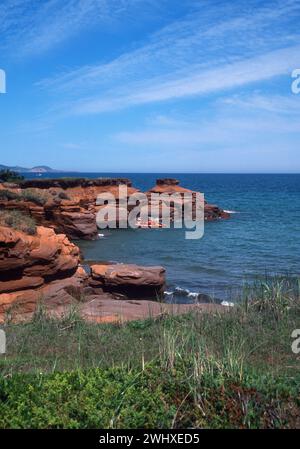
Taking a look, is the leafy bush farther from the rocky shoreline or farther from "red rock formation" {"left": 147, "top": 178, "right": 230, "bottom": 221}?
"red rock formation" {"left": 147, "top": 178, "right": 230, "bottom": 221}

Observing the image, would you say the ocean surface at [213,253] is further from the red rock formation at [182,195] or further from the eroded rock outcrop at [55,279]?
the red rock formation at [182,195]

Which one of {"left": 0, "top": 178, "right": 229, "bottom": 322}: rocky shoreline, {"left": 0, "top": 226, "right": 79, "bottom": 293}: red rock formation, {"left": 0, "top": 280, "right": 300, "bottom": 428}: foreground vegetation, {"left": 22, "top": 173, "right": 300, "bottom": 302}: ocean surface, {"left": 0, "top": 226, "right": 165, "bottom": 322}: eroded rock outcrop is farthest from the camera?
{"left": 22, "top": 173, "right": 300, "bottom": 302}: ocean surface

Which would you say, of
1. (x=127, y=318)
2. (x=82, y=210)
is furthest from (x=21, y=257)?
(x=82, y=210)

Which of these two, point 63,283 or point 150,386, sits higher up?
point 150,386

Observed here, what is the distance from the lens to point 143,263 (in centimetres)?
2522

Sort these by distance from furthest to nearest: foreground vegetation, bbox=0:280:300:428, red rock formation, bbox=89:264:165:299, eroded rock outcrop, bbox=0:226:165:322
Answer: red rock formation, bbox=89:264:165:299 < eroded rock outcrop, bbox=0:226:165:322 < foreground vegetation, bbox=0:280:300:428

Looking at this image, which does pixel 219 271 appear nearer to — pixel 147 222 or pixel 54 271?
pixel 54 271

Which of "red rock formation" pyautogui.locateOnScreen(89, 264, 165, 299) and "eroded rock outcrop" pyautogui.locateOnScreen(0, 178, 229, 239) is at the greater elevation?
"eroded rock outcrop" pyautogui.locateOnScreen(0, 178, 229, 239)

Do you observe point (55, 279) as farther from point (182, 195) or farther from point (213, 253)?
point (182, 195)

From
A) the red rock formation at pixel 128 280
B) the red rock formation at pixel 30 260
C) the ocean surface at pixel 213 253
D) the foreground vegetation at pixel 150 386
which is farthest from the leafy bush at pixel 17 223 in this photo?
the foreground vegetation at pixel 150 386

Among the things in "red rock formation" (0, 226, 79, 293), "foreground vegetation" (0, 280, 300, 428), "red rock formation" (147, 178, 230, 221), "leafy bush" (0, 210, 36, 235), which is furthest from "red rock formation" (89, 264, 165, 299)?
"red rock formation" (147, 178, 230, 221)

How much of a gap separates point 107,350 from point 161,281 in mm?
9867

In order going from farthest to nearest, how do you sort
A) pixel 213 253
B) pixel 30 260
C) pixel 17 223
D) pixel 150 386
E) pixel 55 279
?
pixel 213 253
pixel 55 279
pixel 17 223
pixel 30 260
pixel 150 386

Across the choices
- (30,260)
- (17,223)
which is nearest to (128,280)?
(30,260)
